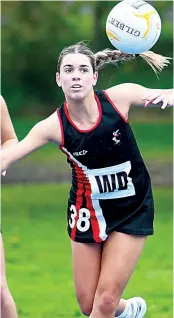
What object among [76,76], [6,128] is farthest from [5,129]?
[76,76]

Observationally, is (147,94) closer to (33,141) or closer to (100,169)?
(100,169)

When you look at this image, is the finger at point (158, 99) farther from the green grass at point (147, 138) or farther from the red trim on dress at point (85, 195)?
the green grass at point (147, 138)

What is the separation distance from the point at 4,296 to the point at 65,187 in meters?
14.8

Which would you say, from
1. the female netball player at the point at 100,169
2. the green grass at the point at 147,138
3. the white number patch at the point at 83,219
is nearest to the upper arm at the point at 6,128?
the female netball player at the point at 100,169

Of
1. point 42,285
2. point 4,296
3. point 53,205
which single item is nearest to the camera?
point 4,296

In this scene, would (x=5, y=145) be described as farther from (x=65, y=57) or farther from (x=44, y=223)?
(x=44, y=223)

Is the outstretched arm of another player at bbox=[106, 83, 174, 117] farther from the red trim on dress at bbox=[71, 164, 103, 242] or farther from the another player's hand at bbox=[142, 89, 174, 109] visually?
the red trim on dress at bbox=[71, 164, 103, 242]

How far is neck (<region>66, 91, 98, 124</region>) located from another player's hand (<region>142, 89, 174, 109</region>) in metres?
0.39

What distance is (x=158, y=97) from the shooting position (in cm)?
713

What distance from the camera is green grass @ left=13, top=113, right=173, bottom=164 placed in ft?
89.9

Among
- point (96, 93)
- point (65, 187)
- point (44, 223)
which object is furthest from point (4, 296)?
point (65, 187)

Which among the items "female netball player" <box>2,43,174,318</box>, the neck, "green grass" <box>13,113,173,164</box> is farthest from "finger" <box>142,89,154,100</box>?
"green grass" <box>13,113,173,164</box>

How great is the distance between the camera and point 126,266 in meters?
7.23

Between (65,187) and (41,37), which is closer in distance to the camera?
(65,187)
